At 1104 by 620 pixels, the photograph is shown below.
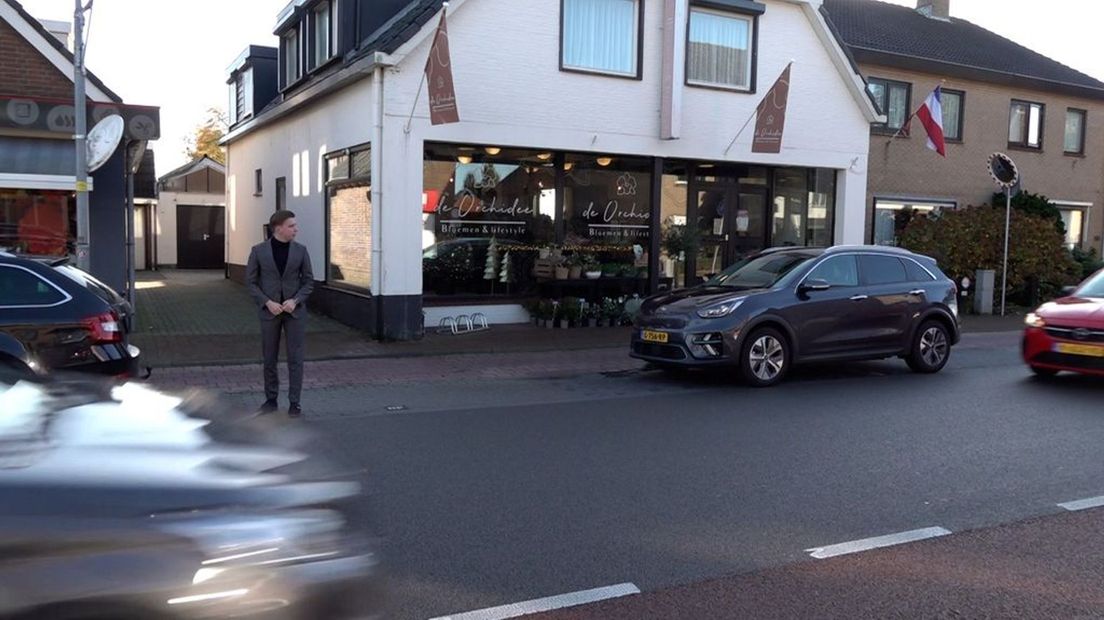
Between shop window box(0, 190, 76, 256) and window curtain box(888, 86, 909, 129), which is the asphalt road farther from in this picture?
window curtain box(888, 86, 909, 129)

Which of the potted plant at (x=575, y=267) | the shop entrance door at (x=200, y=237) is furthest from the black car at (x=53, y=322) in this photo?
the shop entrance door at (x=200, y=237)

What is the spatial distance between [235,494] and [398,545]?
2.48 metres

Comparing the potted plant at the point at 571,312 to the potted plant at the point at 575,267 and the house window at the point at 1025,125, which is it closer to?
the potted plant at the point at 575,267

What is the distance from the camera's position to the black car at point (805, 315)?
33.5 feet

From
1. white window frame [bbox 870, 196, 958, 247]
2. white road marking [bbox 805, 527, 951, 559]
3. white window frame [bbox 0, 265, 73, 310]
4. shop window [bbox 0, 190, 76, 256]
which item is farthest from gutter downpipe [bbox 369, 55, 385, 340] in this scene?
white window frame [bbox 870, 196, 958, 247]

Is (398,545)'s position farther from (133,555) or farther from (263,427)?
(133,555)

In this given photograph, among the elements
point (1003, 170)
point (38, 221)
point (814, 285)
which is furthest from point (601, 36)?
point (1003, 170)

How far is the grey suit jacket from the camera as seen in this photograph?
8.54 m

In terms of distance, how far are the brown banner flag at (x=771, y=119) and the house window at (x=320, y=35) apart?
794 centimetres

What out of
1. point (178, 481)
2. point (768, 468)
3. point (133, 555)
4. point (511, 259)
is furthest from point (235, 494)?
point (511, 259)

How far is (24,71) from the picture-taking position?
44.7 feet

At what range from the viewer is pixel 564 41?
14.9m

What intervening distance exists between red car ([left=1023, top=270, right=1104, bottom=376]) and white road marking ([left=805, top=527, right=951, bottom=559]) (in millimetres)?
5989

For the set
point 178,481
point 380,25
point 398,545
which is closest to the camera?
point 178,481
